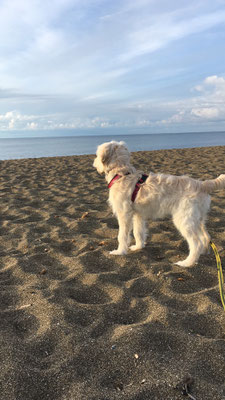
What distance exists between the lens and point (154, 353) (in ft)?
7.66

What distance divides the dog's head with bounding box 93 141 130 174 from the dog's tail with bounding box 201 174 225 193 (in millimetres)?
1361

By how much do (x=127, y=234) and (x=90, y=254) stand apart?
2.34 ft

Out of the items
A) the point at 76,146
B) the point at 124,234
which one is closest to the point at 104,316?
the point at 124,234

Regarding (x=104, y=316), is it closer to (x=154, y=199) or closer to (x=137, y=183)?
(x=154, y=199)

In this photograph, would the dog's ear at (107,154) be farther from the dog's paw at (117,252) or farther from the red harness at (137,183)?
the dog's paw at (117,252)

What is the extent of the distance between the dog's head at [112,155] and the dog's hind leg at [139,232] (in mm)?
1011

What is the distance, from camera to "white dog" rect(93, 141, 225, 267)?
406cm

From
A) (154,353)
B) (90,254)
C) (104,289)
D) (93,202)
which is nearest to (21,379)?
(154,353)

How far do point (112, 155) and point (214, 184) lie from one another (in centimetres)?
173

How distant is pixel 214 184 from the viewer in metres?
4.01

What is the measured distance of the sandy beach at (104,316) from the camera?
2.07 meters

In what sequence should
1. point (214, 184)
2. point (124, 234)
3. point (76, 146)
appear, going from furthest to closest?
point (76, 146) < point (124, 234) < point (214, 184)

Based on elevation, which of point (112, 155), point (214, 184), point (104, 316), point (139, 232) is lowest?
point (104, 316)

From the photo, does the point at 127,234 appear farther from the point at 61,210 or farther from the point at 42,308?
the point at 61,210
